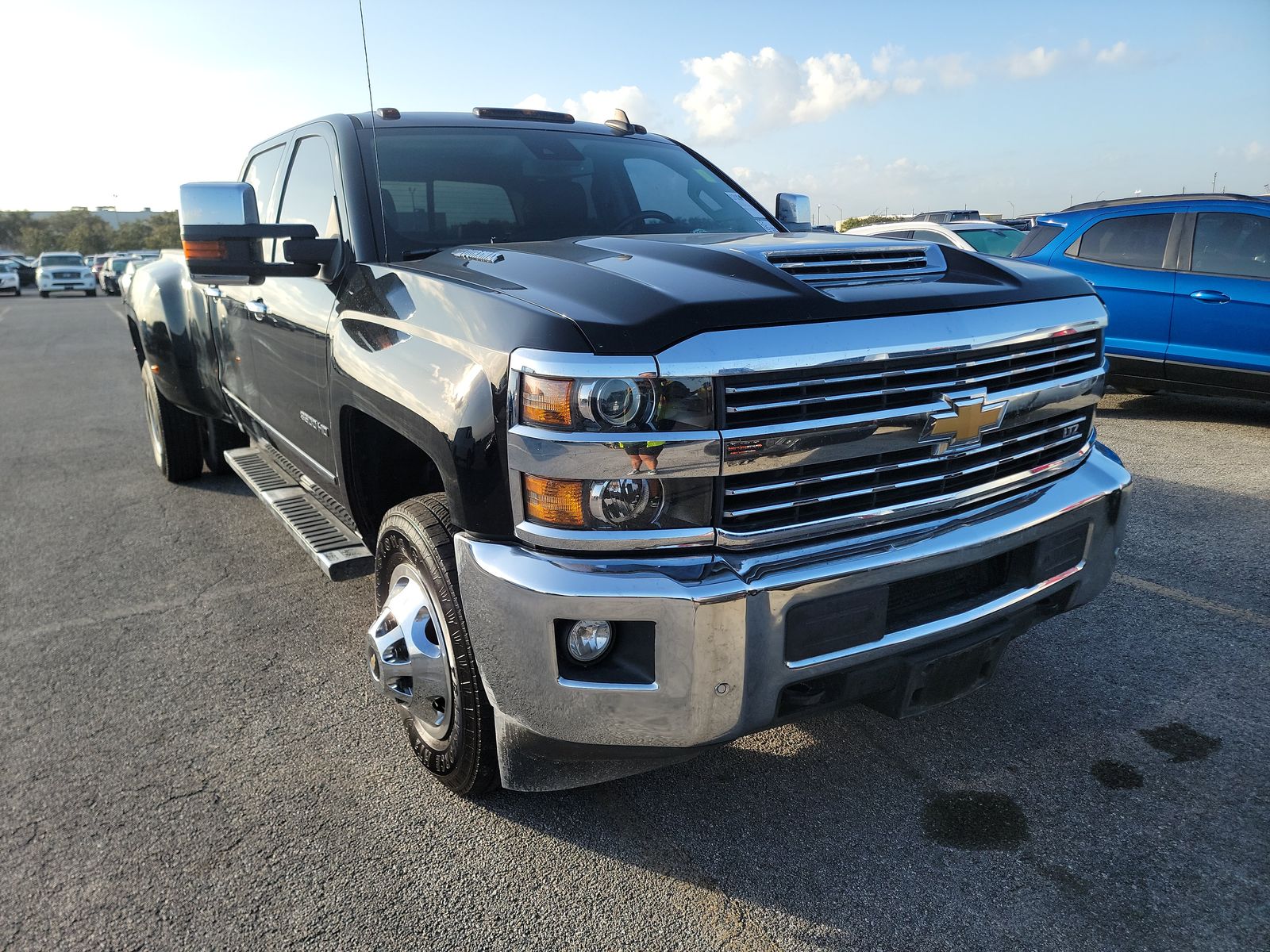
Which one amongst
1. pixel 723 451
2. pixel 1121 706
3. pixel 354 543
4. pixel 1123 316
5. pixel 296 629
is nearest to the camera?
pixel 723 451

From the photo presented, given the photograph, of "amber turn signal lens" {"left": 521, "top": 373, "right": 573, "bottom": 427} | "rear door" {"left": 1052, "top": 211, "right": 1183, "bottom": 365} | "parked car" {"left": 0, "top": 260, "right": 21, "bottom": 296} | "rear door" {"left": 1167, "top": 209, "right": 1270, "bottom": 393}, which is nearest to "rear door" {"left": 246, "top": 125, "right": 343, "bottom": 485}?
"amber turn signal lens" {"left": 521, "top": 373, "right": 573, "bottom": 427}

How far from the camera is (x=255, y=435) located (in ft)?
14.6

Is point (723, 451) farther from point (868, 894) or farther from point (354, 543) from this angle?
point (354, 543)

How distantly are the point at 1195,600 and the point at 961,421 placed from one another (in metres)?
2.23

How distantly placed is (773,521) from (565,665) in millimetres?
550

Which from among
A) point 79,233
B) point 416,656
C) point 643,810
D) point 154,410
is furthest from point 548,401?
point 79,233

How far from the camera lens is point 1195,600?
372 centimetres

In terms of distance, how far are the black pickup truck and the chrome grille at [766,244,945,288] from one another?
0.01 metres

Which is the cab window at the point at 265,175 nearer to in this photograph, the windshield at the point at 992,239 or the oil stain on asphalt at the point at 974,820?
the oil stain on asphalt at the point at 974,820

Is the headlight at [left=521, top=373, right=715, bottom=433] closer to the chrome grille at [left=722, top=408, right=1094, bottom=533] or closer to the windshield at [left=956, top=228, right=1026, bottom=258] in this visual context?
the chrome grille at [left=722, top=408, right=1094, bottom=533]

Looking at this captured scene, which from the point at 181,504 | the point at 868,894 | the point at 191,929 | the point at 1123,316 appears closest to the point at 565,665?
the point at 868,894

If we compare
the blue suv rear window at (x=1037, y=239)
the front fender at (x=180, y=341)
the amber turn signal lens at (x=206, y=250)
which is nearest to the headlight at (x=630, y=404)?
the amber turn signal lens at (x=206, y=250)

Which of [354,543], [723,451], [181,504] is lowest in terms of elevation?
[181,504]

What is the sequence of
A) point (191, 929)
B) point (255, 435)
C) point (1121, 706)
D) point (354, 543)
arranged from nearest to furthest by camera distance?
point (191, 929), point (1121, 706), point (354, 543), point (255, 435)
